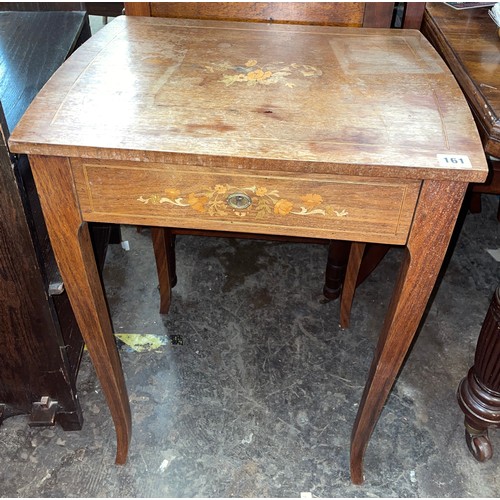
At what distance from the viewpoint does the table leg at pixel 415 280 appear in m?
0.75

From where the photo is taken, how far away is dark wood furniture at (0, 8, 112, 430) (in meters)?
0.95

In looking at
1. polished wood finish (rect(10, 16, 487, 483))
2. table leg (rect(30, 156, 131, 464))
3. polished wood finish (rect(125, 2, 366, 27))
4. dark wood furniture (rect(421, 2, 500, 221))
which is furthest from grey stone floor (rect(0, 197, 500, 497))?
polished wood finish (rect(125, 2, 366, 27))

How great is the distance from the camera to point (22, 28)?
52.2 inches

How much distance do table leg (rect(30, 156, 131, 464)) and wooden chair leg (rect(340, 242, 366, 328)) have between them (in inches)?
24.0

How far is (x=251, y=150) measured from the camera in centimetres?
73

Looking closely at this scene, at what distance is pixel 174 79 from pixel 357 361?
2.84ft

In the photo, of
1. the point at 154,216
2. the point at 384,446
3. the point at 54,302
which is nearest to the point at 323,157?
the point at 154,216

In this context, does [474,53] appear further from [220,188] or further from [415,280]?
[220,188]

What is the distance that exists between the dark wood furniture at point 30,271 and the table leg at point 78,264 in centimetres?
13

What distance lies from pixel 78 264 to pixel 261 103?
0.37m

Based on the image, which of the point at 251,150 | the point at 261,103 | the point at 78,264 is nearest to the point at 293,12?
the point at 261,103

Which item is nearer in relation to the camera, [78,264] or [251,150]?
[251,150]

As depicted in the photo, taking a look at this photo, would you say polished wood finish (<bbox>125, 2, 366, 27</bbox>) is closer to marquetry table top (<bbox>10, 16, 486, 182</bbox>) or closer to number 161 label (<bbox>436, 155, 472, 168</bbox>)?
marquetry table top (<bbox>10, 16, 486, 182</bbox>)

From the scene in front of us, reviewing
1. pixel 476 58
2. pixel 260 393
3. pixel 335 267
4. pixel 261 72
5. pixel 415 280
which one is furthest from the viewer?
pixel 335 267
